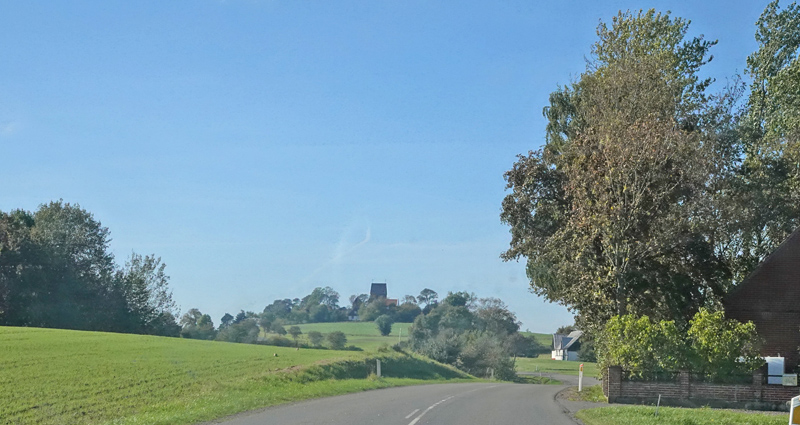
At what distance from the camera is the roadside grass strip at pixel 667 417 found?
18.9m

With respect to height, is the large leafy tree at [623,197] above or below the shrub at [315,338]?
above

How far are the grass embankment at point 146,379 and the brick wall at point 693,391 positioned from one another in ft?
35.8

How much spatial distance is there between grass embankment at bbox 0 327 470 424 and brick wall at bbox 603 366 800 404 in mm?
10900

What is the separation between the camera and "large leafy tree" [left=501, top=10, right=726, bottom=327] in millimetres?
29766

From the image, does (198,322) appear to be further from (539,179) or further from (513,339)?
(539,179)

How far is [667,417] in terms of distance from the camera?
64.5 feet

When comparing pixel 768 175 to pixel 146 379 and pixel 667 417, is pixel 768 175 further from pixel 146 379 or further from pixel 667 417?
pixel 146 379

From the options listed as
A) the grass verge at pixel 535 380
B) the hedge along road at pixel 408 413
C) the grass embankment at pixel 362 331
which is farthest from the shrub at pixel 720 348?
the grass embankment at pixel 362 331

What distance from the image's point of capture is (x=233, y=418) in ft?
61.2

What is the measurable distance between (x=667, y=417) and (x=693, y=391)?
6.62 m

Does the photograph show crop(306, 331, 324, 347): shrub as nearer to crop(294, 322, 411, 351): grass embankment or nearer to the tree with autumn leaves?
crop(294, 322, 411, 351): grass embankment

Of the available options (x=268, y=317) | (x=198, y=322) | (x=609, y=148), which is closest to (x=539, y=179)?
(x=609, y=148)

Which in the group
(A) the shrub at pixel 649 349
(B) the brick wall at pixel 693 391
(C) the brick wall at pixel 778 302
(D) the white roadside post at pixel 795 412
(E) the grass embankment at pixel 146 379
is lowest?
(E) the grass embankment at pixel 146 379

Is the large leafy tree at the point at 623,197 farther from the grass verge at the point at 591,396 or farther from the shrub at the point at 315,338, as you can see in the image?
the shrub at the point at 315,338
